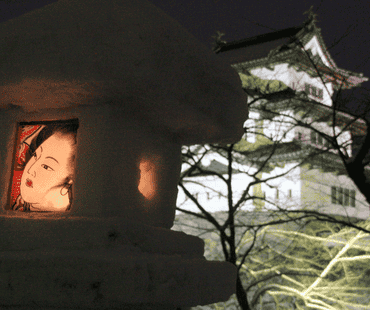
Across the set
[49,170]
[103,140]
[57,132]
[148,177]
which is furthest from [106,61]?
[148,177]

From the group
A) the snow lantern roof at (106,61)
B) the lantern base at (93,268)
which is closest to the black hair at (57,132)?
the snow lantern roof at (106,61)

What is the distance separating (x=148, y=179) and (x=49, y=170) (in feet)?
2.05

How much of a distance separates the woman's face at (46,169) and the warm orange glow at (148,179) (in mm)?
456

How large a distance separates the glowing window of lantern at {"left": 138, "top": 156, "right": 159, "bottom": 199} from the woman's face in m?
0.46

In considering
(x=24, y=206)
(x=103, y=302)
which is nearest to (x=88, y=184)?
(x=24, y=206)

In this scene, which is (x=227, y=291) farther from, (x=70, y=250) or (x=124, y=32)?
(x=124, y=32)

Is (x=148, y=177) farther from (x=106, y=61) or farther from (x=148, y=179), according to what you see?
(x=106, y=61)

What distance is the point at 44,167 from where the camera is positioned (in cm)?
182

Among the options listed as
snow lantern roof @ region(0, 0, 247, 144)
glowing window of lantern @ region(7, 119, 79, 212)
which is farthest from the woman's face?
snow lantern roof @ region(0, 0, 247, 144)

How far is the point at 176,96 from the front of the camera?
5.64ft

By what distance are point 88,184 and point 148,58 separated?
740mm

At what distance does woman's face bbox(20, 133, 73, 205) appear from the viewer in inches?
71.0

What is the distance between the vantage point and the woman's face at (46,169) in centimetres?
180

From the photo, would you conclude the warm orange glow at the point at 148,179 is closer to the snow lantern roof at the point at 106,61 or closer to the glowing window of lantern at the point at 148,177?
the glowing window of lantern at the point at 148,177
